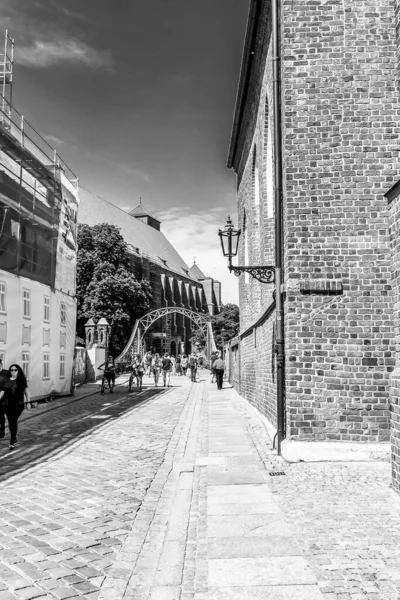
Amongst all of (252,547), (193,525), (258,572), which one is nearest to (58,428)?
(193,525)

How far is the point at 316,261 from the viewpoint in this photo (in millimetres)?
8094

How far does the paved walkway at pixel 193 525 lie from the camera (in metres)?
3.66

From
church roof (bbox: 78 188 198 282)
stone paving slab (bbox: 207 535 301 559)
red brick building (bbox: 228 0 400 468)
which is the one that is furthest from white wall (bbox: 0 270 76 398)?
church roof (bbox: 78 188 198 282)

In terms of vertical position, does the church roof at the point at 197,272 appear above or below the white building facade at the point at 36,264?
above

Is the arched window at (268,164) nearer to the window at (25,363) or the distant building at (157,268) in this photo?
the window at (25,363)

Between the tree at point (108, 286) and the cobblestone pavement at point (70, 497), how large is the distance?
108 ft

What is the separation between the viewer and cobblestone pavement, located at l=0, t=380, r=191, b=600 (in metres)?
3.93

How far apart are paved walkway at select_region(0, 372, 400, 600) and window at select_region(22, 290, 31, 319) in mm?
7185

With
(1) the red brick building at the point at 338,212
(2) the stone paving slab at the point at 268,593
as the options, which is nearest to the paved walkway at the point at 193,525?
(2) the stone paving slab at the point at 268,593

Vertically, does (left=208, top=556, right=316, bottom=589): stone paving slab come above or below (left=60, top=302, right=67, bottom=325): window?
below

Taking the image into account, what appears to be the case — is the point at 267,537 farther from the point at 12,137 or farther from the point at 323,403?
the point at 12,137

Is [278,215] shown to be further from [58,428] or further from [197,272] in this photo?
[197,272]

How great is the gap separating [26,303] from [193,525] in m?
12.3

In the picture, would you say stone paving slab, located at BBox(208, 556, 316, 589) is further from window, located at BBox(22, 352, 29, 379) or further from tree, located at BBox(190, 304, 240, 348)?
tree, located at BBox(190, 304, 240, 348)
